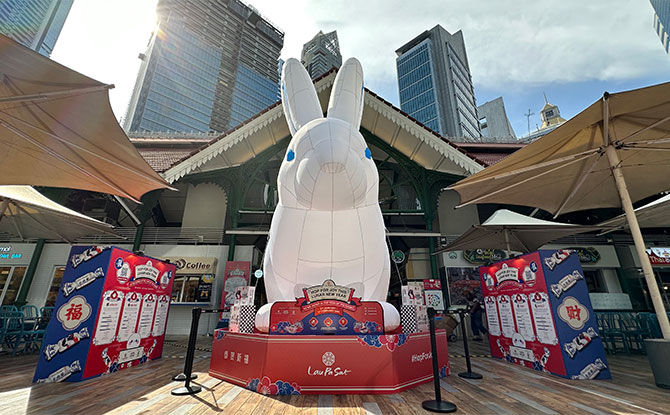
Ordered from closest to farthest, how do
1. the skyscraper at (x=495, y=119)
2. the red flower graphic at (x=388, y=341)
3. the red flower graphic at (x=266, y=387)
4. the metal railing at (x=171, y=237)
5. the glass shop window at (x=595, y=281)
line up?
1. the red flower graphic at (x=266, y=387)
2. the red flower graphic at (x=388, y=341)
3. the metal railing at (x=171, y=237)
4. the glass shop window at (x=595, y=281)
5. the skyscraper at (x=495, y=119)

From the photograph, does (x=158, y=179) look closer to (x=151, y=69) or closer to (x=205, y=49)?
(x=151, y=69)

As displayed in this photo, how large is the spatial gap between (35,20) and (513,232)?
127525 millimetres

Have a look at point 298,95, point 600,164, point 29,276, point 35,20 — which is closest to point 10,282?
point 29,276

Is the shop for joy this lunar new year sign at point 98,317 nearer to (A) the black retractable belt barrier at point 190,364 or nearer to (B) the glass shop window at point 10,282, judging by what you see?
(A) the black retractable belt barrier at point 190,364

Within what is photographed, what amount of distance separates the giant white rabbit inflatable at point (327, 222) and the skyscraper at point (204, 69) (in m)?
61.5

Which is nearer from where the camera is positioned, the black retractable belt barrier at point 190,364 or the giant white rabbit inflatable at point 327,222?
the black retractable belt barrier at point 190,364

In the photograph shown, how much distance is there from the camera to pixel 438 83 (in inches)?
2621

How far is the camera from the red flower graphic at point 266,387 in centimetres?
270

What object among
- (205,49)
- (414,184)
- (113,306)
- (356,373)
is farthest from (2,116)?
(205,49)

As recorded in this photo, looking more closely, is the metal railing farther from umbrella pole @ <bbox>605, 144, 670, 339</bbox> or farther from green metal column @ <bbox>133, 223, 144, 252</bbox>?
→ umbrella pole @ <bbox>605, 144, 670, 339</bbox>

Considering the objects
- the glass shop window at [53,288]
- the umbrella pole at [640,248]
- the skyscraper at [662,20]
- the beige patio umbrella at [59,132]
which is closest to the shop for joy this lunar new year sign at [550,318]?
the umbrella pole at [640,248]

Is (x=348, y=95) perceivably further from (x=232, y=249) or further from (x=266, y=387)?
(x=232, y=249)

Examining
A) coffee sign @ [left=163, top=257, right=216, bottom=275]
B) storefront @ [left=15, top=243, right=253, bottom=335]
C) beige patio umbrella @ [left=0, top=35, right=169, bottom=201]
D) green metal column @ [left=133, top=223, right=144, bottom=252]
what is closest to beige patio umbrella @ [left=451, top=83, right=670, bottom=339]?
beige patio umbrella @ [left=0, top=35, right=169, bottom=201]

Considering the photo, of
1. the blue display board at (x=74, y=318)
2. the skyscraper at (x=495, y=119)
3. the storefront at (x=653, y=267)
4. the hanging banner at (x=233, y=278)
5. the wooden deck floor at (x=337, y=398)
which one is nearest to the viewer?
the wooden deck floor at (x=337, y=398)
